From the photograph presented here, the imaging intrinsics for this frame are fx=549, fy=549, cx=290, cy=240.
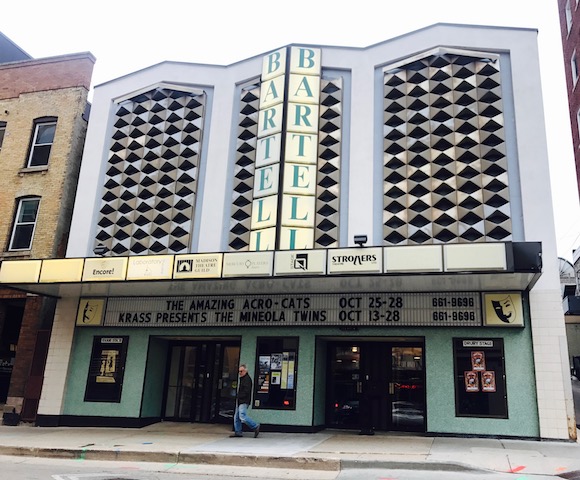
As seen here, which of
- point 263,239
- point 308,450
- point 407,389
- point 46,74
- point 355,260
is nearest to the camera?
point 308,450

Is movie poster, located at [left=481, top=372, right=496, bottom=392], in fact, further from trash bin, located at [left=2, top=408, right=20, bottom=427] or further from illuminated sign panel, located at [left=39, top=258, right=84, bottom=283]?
trash bin, located at [left=2, top=408, right=20, bottom=427]

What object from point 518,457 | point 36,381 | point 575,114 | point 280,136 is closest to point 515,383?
point 518,457

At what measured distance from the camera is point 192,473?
31.2 ft

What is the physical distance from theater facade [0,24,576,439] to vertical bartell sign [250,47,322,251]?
0.06 m

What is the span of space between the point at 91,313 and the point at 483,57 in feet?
43.9

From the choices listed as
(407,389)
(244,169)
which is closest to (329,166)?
(244,169)

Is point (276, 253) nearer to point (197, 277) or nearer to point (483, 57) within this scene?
point (197, 277)

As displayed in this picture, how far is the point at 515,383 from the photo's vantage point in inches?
500

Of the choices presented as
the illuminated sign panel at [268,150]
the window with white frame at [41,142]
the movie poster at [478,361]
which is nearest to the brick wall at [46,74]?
the window with white frame at [41,142]

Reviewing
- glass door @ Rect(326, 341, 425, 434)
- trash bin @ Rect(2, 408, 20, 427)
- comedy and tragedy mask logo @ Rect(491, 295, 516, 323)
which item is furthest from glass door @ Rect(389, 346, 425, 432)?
trash bin @ Rect(2, 408, 20, 427)

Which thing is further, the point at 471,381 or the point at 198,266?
the point at 198,266

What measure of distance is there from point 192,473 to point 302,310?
19.0 feet

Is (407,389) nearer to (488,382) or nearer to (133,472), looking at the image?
(488,382)

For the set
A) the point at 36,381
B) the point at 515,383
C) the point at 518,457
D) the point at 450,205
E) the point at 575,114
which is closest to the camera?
the point at 518,457
